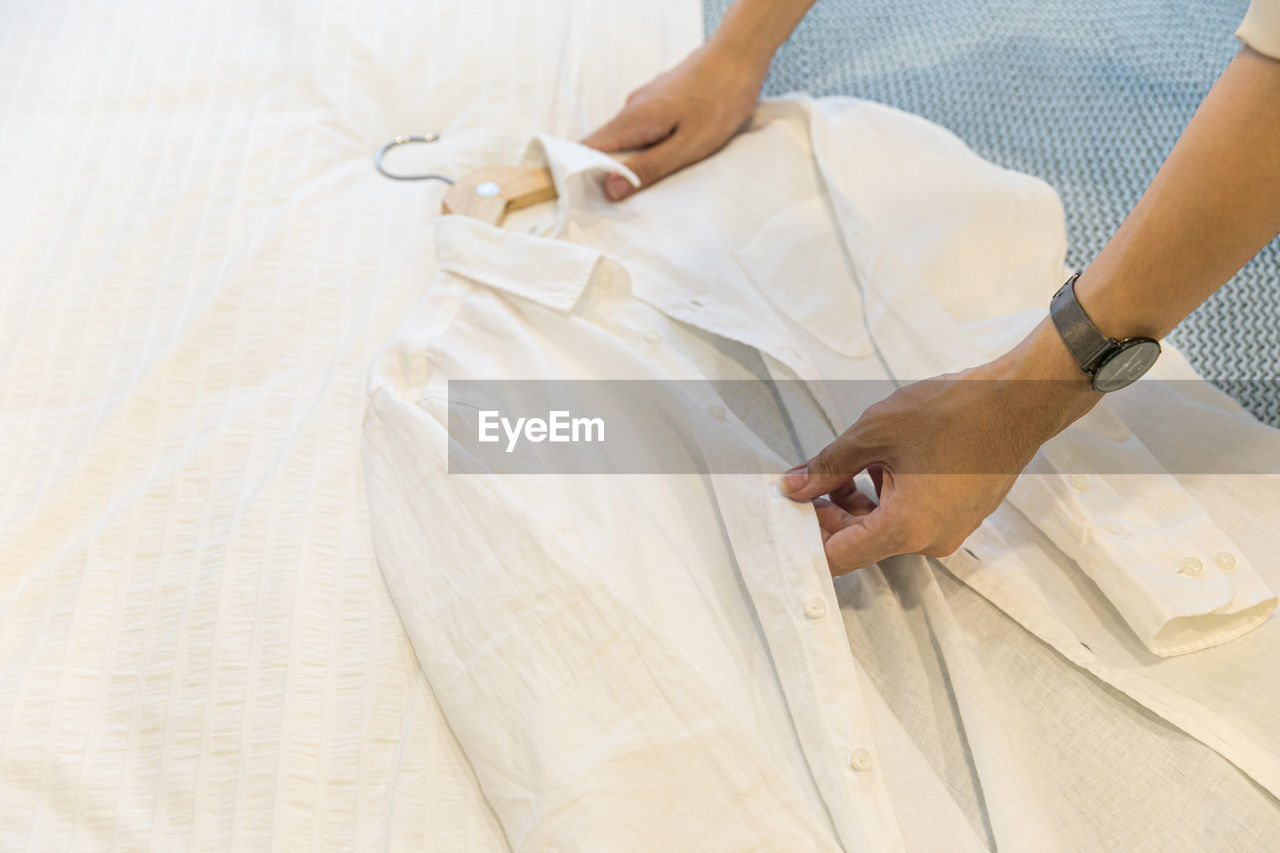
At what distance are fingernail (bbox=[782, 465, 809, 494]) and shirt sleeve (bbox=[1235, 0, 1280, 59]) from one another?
1.27ft

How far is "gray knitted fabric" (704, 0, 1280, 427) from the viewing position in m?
1.01

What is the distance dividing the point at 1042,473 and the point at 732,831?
0.37 metres

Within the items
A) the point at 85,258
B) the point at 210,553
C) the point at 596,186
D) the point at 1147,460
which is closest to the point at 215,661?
the point at 210,553

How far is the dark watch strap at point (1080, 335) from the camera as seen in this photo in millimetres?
661

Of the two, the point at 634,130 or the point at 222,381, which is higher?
the point at 634,130

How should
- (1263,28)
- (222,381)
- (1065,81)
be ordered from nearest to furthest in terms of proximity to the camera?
(1263,28), (222,381), (1065,81)

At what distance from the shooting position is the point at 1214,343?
94 centimetres

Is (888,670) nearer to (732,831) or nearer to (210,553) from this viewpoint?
(732,831)

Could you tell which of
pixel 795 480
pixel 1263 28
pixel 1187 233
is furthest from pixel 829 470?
pixel 1263 28

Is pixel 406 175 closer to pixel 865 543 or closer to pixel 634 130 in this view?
pixel 634 130

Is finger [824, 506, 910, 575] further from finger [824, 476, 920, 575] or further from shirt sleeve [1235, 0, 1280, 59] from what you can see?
shirt sleeve [1235, 0, 1280, 59]

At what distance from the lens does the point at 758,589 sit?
0.70 metres

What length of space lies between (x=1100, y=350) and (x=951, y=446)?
0.12 metres

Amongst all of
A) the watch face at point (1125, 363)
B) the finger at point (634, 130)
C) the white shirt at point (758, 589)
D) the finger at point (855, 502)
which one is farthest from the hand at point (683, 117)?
the watch face at point (1125, 363)
